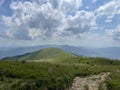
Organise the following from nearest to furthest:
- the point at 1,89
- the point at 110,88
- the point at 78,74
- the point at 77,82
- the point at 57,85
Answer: the point at 1,89
the point at 57,85
the point at 110,88
the point at 77,82
the point at 78,74

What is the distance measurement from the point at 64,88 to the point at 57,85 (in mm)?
2373

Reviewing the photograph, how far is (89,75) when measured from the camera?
2908 inches


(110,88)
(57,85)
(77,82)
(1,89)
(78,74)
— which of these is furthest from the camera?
(78,74)

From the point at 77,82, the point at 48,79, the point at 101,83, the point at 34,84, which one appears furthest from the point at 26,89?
the point at 101,83

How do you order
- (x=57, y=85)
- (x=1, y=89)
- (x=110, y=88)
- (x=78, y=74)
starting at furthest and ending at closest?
(x=78, y=74)
(x=110, y=88)
(x=57, y=85)
(x=1, y=89)

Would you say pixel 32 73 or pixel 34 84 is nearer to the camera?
pixel 34 84

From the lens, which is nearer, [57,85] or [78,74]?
[57,85]

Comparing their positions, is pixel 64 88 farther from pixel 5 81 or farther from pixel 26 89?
pixel 5 81

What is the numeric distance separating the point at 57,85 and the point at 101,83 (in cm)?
1463

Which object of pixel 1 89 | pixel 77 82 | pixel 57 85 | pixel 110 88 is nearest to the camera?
pixel 1 89

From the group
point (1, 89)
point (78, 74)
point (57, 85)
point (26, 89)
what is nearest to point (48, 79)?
point (57, 85)

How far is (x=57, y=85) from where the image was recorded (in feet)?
164

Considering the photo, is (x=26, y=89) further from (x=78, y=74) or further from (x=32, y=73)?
(x=78, y=74)

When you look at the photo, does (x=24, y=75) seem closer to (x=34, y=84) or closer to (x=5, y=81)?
(x=5, y=81)
